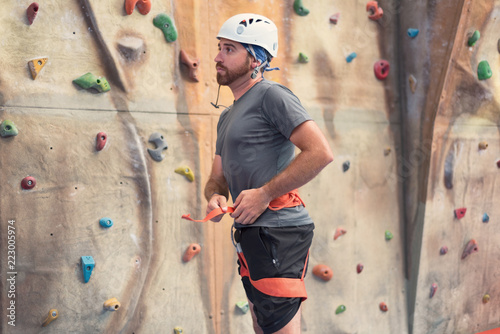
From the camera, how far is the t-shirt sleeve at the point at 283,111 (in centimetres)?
143

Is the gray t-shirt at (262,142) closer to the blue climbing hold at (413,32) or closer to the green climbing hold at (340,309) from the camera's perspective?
the green climbing hold at (340,309)

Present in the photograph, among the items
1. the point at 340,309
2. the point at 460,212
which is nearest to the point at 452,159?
the point at 460,212

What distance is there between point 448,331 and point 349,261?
89 centimetres

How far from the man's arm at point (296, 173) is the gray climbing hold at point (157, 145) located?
0.99 m

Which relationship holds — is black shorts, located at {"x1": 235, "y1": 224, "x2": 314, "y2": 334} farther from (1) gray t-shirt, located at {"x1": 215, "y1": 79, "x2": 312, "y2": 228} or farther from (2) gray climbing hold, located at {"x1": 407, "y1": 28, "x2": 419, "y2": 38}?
(2) gray climbing hold, located at {"x1": 407, "y1": 28, "x2": 419, "y2": 38}

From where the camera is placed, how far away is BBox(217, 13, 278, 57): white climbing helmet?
1.57 meters

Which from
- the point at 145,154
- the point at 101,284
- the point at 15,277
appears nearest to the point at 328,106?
the point at 145,154

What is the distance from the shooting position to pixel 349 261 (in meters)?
2.97

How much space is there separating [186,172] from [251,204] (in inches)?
41.3

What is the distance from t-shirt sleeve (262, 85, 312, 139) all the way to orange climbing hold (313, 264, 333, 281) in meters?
1.54

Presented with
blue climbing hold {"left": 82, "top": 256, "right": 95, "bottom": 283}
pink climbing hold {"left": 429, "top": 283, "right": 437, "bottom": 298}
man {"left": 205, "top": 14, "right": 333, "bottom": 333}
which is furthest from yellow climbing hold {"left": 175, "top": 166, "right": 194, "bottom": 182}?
pink climbing hold {"left": 429, "top": 283, "right": 437, "bottom": 298}

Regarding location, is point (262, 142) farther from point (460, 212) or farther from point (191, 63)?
point (460, 212)

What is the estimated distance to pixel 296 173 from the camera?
1422 mm

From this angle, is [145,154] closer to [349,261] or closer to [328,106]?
[328,106]
